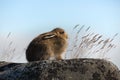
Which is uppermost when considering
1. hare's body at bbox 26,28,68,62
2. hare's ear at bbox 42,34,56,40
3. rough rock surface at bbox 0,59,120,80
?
hare's ear at bbox 42,34,56,40

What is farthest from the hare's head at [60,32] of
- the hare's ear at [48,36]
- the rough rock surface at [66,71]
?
the rough rock surface at [66,71]

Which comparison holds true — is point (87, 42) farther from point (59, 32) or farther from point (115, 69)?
point (115, 69)

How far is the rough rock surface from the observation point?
4.95 m

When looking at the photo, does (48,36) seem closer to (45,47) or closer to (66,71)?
(45,47)

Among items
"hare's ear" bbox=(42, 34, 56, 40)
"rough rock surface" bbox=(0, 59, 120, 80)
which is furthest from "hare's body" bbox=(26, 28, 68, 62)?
"rough rock surface" bbox=(0, 59, 120, 80)

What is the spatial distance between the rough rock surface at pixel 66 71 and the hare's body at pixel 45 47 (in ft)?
3.68

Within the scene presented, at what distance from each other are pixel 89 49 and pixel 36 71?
2.67 meters

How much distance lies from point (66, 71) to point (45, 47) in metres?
1.33

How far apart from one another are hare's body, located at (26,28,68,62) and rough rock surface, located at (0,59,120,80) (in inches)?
44.2

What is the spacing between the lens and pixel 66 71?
5016 millimetres

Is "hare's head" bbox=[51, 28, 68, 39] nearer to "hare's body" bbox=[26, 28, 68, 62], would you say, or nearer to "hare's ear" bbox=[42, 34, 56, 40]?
"hare's body" bbox=[26, 28, 68, 62]

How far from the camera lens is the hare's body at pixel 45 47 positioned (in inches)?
246

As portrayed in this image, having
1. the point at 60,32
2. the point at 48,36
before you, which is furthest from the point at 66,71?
the point at 60,32

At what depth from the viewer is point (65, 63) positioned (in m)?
5.09
